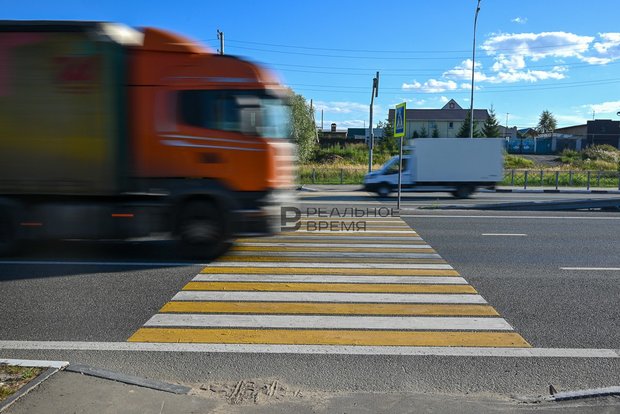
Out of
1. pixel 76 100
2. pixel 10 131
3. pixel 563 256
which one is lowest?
pixel 563 256

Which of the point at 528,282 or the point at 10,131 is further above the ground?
the point at 10,131

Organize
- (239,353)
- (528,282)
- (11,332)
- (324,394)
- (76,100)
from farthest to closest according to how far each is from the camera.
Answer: (76,100)
(528,282)
(11,332)
(239,353)
(324,394)

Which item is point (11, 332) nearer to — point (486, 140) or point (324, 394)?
point (324, 394)

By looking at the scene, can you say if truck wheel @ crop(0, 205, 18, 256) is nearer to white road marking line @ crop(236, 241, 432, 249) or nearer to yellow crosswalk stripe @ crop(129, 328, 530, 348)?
white road marking line @ crop(236, 241, 432, 249)

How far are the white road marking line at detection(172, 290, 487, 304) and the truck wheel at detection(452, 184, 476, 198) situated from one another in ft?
57.5

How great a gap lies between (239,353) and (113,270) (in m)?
3.81

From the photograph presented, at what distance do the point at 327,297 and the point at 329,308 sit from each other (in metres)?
0.43

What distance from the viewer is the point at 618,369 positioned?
13.3ft

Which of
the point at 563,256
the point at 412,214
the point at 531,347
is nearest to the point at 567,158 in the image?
the point at 412,214

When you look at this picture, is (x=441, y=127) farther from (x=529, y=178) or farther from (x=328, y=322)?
(x=328, y=322)

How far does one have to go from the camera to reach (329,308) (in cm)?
562

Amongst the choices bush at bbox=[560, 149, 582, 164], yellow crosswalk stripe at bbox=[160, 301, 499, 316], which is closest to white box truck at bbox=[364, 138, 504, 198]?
yellow crosswalk stripe at bbox=[160, 301, 499, 316]

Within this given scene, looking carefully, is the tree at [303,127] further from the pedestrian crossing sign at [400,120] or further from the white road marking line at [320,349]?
→ the white road marking line at [320,349]

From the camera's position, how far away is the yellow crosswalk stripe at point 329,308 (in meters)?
5.48
